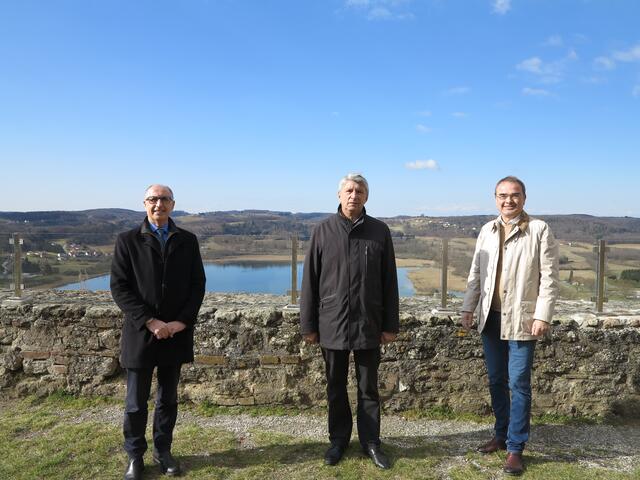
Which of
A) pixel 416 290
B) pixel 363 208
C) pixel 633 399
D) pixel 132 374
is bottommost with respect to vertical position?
pixel 633 399

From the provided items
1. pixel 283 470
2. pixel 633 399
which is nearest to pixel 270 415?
pixel 283 470

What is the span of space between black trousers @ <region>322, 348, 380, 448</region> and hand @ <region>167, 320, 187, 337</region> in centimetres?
102

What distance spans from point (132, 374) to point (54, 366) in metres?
1.98

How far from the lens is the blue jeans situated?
2.96 meters

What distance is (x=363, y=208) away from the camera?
123 inches

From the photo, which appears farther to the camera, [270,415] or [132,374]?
[270,415]

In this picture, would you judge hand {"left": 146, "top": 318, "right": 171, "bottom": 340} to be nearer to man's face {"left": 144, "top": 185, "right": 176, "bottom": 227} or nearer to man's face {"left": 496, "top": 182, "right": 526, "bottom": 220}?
man's face {"left": 144, "top": 185, "right": 176, "bottom": 227}

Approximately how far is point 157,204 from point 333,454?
7.13 ft

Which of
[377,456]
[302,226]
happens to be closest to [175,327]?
[377,456]

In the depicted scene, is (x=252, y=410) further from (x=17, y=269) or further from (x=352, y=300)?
(x=17, y=269)

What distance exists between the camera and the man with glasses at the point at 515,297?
2.91 m

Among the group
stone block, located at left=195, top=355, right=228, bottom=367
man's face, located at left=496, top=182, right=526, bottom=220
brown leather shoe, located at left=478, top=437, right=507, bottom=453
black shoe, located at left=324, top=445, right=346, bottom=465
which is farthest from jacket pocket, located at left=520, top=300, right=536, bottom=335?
stone block, located at left=195, top=355, right=228, bottom=367

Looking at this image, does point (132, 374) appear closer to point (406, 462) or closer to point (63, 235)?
point (406, 462)

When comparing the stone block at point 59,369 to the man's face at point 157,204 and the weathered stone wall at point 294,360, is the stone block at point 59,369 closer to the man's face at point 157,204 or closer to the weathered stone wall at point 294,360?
the weathered stone wall at point 294,360
